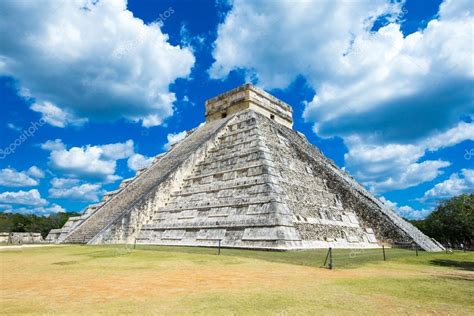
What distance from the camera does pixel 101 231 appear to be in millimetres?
13414

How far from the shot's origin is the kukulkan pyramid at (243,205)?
11.4 meters

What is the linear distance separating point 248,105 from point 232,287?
1659 centimetres

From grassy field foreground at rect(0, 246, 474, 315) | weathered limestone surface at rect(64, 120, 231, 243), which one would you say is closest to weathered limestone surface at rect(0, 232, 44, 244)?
weathered limestone surface at rect(64, 120, 231, 243)

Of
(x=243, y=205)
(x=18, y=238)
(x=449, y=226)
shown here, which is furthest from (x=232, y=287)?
(x=449, y=226)

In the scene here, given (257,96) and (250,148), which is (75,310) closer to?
(250,148)

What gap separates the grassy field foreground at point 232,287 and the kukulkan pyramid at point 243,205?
10.5ft

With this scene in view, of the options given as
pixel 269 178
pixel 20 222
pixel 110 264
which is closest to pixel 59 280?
pixel 110 264

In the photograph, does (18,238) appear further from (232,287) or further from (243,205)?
(232,287)

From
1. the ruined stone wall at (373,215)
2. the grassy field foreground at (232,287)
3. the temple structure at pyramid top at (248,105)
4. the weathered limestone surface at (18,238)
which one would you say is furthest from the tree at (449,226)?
the weathered limestone surface at (18,238)

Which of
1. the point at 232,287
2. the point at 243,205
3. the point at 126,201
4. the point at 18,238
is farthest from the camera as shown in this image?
the point at 18,238

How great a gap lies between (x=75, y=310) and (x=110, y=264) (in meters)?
3.92

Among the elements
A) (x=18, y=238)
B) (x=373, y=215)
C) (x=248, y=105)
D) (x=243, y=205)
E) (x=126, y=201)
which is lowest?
(x=18, y=238)

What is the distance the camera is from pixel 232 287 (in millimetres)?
5086

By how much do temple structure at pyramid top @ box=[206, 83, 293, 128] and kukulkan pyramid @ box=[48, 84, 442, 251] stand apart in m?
2.33
